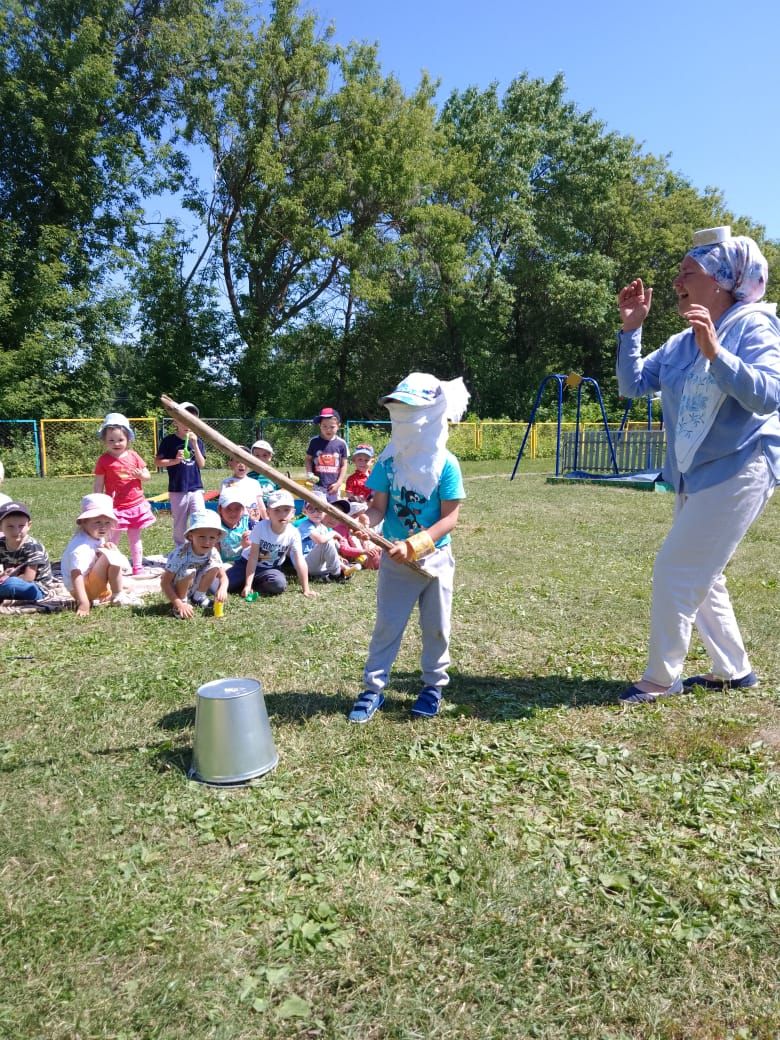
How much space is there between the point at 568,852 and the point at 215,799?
1537 mm

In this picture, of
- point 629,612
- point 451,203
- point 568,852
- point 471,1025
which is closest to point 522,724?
point 568,852

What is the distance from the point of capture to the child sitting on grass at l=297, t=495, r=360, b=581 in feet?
25.9

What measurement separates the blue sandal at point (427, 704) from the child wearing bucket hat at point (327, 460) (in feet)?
16.4

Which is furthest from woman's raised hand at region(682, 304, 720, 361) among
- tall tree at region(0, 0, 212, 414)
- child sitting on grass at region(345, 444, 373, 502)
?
tall tree at region(0, 0, 212, 414)

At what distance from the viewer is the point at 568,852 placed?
9.82 ft

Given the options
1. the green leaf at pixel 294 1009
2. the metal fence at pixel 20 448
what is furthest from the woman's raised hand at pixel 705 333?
the metal fence at pixel 20 448

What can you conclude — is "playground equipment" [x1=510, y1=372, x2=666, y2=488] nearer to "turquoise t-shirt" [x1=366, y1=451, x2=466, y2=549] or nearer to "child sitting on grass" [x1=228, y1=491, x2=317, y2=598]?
"child sitting on grass" [x1=228, y1=491, x2=317, y2=598]

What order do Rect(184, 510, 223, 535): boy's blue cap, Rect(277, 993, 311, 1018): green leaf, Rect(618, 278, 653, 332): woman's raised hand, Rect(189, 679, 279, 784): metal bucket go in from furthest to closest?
Rect(184, 510, 223, 535): boy's blue cap < Rect(618, 278, 653, 332): woman's raised hand < Rect(189, 679, 279, 784): metal bucket < Rect(277, 993, 311, 1018): green leaf

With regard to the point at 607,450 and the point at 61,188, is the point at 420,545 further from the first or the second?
the point at 61,188

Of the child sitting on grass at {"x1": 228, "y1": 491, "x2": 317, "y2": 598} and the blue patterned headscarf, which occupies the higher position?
the blue patterned headscarf

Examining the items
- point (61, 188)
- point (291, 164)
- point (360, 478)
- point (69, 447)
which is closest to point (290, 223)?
point (291, 164)

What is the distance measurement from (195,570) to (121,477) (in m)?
2.07

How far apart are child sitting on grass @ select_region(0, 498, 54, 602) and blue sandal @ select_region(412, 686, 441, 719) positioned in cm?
421

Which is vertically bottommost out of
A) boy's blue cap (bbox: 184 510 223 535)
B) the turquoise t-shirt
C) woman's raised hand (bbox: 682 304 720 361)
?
boy's blue cap (bbox: 184 510 223 535)
